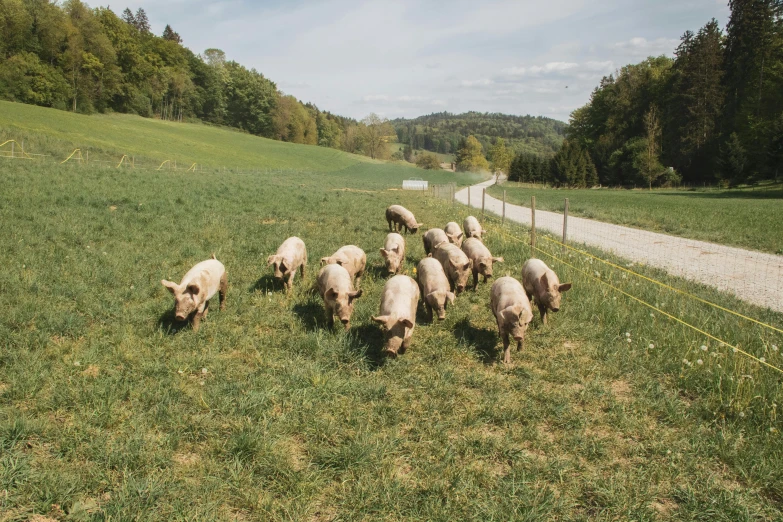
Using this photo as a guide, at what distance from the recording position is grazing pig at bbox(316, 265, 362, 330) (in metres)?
6.76

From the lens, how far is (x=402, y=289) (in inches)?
267

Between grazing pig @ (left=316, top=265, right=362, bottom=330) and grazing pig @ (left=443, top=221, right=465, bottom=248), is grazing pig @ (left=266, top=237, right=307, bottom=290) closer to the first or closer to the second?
grazing pig @ (left=316, top=265, right=362, bottom=330)

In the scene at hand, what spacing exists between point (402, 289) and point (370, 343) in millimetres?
891

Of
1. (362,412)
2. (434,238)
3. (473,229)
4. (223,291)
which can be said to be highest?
(473,229)

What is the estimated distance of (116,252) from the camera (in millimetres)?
9992

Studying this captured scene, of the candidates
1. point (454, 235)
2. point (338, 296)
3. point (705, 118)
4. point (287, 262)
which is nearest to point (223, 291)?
point (287, 262)

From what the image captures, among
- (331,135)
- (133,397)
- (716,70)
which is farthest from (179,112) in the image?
(133,397)

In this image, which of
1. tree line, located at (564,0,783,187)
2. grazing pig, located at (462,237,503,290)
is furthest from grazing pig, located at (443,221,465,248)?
tree line, located at (564,0,783,187)

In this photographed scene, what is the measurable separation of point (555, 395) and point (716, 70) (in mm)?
72580

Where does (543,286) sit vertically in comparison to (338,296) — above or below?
above

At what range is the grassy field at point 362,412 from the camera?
379cm

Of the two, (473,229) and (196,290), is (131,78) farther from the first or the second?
(196,290)

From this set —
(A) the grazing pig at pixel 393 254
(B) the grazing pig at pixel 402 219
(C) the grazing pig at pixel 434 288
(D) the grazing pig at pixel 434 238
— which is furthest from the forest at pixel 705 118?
(C) the grazing pig at pixel 434 288

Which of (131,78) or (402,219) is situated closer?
(402,219)
